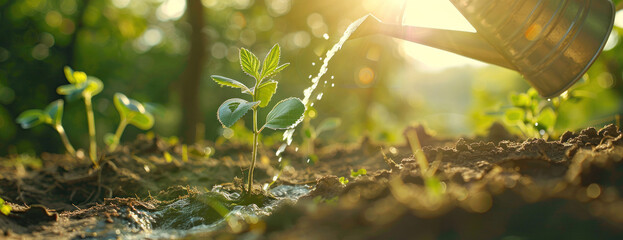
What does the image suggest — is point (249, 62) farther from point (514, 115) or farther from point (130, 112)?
point (514, 115)

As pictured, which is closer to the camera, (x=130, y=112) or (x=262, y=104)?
(x=262, y=104)

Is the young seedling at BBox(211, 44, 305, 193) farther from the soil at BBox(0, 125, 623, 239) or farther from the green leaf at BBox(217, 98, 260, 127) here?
the soil at BBox(0, 125, 623, 239)

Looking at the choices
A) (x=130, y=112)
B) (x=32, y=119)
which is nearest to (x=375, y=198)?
(x=130, y=112)

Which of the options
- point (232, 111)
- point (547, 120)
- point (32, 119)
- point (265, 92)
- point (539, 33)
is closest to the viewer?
point (232, 111)

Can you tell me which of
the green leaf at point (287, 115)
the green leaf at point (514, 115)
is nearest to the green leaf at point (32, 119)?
the green leaf at point (287, 115)

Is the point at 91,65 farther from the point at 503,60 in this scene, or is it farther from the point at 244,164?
the point at 503,60

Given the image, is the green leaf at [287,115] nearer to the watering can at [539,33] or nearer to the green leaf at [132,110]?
the watering can at [539,33]

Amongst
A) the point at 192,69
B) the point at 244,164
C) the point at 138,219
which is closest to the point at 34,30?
the point at 192,69
